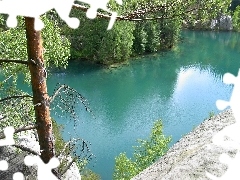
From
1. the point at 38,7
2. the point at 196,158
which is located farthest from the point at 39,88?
the point at 196,158

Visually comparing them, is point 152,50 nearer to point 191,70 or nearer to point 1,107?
point 191,70

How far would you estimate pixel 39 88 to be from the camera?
1.96 meters

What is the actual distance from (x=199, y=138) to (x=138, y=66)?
2036cm

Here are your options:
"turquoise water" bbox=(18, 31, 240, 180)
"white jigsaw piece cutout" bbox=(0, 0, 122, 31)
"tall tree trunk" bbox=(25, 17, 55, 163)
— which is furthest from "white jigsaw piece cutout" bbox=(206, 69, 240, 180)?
"turquoise water" bbox=(18, 31, 240, 180)

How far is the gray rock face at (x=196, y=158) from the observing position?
5.50ft

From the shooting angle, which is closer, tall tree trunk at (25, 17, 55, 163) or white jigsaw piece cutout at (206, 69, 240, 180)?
white jigsaw piece cutout at (206, 69, 240, 180)

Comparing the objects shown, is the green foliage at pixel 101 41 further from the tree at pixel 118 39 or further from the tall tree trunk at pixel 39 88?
the tall tree trunk at pixel 39 88

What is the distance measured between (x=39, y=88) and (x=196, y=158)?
841 mm

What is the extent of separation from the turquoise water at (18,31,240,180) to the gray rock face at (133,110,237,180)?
611cm

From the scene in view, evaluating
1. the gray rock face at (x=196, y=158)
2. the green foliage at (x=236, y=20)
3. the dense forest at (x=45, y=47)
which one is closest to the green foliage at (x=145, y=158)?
the dense forest at (x=45, y=47)

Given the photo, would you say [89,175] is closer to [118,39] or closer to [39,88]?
[39,88]

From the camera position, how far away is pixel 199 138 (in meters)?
2.32

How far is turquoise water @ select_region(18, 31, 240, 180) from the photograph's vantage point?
13180mm

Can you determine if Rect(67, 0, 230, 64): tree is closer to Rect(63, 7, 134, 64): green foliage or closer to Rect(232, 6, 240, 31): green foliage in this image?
Rect(63, 7, 134, 64): green foliage
